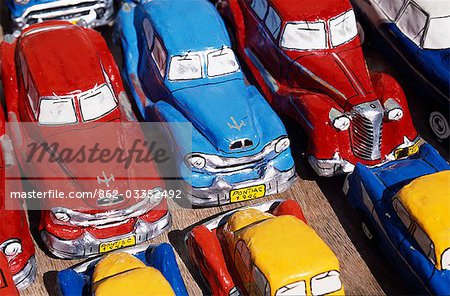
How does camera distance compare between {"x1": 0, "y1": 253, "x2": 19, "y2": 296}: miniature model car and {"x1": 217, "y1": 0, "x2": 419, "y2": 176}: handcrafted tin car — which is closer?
{"x1": 0, "y1": 253, "x2": 19, "y2": 296}: miniature model car

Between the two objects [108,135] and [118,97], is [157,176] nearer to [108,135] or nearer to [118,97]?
[108,135]

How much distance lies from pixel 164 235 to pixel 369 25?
12.7ft

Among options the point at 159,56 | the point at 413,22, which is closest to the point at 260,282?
the point at 159,56

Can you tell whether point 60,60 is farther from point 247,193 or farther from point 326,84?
point 326,84

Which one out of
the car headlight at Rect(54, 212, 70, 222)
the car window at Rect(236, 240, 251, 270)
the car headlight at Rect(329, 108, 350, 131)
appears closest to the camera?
the car window at Rect(236, 240, 251, 270)

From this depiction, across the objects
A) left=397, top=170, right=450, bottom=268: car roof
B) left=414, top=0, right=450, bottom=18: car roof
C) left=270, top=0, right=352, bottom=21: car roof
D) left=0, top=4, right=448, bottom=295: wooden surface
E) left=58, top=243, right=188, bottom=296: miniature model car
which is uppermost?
left=270, top=0, right=352, bottom=21: car roof

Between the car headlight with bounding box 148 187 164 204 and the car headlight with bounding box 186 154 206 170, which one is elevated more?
the car headlight with bounding box 186 154 206 170

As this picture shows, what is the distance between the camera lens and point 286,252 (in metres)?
6.03

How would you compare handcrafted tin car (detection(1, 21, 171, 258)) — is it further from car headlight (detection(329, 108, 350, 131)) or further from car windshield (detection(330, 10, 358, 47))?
car windshield (detection(330, 10, 358, 47))

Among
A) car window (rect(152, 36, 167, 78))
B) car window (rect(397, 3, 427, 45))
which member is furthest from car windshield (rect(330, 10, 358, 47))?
car window (rect(152, 36, 167, 78))

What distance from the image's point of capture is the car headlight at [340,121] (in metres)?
7.50

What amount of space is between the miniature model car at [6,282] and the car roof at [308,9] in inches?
154

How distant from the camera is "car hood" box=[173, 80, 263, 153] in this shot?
7316mm

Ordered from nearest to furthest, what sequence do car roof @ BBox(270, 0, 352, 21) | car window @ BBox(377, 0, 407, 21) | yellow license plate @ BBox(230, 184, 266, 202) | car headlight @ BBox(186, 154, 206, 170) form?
car headlight @ BBox(186, 154, 206, 170), yellow license plate @ BBox(230, 184, 266, 202), car roof @ BBox(270, 0, 352, 21), car window @ BBox(377, 0, 407, 21)
